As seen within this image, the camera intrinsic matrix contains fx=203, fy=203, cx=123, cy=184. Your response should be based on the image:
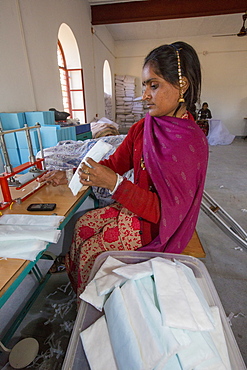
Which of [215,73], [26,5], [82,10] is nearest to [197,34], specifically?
[215,73]

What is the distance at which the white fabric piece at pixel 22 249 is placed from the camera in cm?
59

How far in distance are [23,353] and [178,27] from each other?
294 inches

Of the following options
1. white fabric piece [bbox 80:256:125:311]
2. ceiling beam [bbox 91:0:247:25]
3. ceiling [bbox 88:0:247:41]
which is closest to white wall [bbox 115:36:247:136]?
ceiling [bbox 88:0:247:41]

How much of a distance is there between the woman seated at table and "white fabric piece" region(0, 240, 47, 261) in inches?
11.4

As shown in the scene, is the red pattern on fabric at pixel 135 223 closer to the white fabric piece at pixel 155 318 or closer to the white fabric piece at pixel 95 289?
the white fabric piece at pixel 95 289

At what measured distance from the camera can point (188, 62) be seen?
0.84 m

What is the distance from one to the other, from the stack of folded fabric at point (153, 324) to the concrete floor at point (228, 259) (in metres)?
0.81

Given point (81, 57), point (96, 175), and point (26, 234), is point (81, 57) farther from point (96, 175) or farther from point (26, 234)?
point (26, 234)

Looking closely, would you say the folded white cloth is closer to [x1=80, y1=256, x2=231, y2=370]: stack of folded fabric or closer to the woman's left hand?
[x1=80, y1=256, x2=231, y2=370]: stack of folded fabric

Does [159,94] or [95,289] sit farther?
[159,94]

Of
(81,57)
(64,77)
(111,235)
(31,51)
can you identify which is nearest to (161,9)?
(81,57)

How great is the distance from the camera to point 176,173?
78cm

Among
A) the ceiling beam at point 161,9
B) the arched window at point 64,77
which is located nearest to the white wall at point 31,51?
the arched window at point 64,77

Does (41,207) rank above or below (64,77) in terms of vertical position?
A: below
